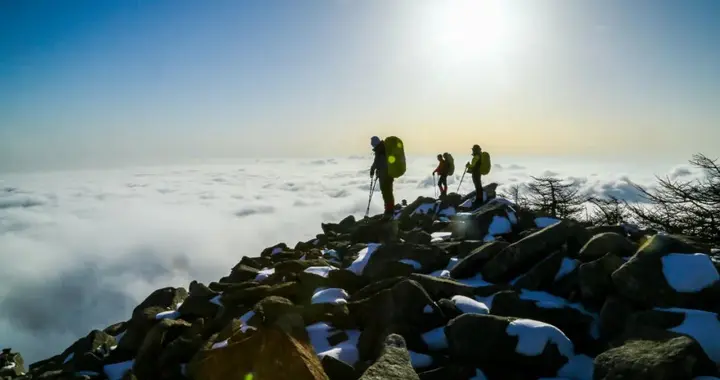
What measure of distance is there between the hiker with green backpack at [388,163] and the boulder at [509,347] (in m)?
9.43

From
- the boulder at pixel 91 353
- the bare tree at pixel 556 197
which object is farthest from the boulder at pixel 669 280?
the bare tree at pixel 556 197

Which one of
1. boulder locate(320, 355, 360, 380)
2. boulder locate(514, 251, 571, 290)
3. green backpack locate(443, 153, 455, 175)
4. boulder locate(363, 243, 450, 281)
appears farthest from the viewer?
green backpack locate(443, 153, 455, 175)

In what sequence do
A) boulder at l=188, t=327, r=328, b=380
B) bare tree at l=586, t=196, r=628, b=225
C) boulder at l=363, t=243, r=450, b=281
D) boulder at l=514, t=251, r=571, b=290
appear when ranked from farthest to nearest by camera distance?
bare tree at l=586, t=196, r=628, b=225 < boulder at l=363, t=243, r=450, b=281 < boulder at l=514, t=251, r=571, b=290 < boulder at l=188, t=327, r=328, b=380

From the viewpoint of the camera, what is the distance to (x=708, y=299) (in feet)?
19.0

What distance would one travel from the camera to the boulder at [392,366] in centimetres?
389

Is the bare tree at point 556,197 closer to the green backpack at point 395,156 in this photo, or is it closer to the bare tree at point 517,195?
the bare tree at point 517,195

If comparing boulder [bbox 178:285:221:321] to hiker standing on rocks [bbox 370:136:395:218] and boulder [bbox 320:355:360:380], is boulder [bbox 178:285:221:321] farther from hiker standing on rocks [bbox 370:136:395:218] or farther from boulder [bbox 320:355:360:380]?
hiker standing on rocks [bbox 370:136:395:218]

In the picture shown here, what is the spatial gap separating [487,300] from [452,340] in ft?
6.40

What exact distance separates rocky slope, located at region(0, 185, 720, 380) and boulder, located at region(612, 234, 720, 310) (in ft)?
0.06

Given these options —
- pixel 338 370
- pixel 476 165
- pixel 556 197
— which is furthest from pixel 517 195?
pixel 338 370

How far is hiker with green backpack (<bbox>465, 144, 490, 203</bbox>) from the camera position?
66.8 feet

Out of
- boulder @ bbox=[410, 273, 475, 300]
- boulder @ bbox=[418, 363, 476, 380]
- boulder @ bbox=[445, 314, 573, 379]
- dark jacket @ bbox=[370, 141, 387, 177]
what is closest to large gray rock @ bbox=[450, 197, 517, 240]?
dark jacket @ bbox=[370, 141, 387, 177]

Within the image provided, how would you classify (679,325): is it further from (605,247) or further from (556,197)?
(556,197)

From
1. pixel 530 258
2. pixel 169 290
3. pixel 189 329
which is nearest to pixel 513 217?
pixel 530 258
